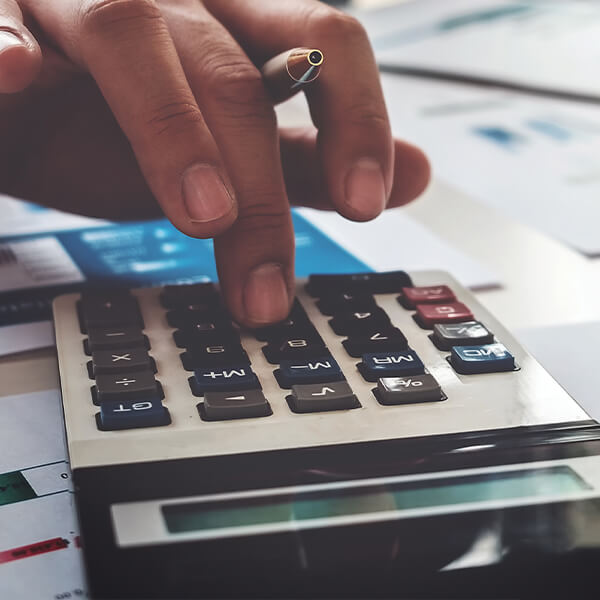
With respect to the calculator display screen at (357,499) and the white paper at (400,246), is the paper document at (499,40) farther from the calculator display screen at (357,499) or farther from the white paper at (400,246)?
the calculator display screen at (357,499)

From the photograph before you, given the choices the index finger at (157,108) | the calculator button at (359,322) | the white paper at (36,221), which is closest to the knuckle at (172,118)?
the index finger at (157,108)

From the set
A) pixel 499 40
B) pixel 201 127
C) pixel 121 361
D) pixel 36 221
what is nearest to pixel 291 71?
pixel 201 127

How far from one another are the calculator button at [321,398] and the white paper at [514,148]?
307 mm

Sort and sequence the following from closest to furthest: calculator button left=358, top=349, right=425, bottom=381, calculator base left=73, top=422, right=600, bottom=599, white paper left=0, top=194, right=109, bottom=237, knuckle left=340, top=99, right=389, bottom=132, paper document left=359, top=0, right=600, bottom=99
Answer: calculator base left=73, top=422, right=600, bottom=599 < calculator button left=358, top=349, right=425, bottom=381 < knuckle left=340, top=99, right=389, bottom=132 < white paper left=0, top=194, right=109, bottom=237 < paper document left=359, top=0, right=600, bottom=99

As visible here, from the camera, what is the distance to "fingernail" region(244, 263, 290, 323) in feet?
1.26

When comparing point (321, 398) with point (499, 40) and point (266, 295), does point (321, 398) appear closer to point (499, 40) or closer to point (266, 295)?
point (266, 295)

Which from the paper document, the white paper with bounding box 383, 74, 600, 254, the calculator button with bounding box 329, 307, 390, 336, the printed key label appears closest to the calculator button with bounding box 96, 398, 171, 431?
the printed key label

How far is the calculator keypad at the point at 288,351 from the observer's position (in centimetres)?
32

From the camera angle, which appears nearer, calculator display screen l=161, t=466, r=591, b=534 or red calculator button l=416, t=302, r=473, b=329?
calculator display screen l=161, t=466, r=591, b=534

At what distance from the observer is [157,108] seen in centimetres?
39

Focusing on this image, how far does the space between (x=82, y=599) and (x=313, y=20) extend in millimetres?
346

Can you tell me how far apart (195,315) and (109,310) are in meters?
0.04

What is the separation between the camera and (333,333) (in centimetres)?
38

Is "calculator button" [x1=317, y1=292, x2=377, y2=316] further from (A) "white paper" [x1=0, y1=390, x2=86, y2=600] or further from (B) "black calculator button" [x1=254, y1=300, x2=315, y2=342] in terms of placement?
(A) "white paper" [x1=0, y1=390, x2=86, y2=600]
